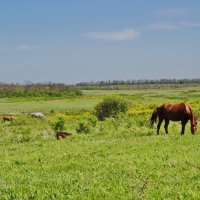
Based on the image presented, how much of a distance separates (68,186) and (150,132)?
1595 cm

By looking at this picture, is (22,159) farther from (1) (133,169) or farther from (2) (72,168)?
(1) (133,169)

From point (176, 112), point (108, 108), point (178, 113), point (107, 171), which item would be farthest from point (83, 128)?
point (108, 108)

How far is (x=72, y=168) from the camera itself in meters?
13.8

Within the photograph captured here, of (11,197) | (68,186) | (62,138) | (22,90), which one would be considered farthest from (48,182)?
(22,90)

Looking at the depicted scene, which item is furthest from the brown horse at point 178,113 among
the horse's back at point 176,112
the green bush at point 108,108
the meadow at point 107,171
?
the green bush at point 108,108

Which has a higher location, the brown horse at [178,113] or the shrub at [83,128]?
the brown horse at [178,113]

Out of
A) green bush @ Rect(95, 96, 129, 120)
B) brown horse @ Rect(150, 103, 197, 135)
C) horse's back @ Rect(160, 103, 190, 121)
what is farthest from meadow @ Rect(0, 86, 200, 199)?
green bush @ Rect(95, 96, 129, 120)

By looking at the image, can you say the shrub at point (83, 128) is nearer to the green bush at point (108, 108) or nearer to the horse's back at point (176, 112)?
the horse's back at point (176, 112)

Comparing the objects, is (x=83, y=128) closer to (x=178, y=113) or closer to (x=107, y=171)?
(x=178, y=113)

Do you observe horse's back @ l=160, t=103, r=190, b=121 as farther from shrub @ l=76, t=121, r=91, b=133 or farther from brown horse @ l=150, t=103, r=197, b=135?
shrub @ l=76, t=121, r=91, b=133

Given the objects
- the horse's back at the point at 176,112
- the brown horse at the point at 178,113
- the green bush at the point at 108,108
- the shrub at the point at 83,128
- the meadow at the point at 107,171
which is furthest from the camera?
the green bush at the point at 108,108

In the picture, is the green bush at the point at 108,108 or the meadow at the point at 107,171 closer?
the meadow at the point at 107,171

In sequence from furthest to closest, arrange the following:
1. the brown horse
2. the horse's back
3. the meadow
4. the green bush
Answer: the green bush
the horse's back
the brown horse
the meadow

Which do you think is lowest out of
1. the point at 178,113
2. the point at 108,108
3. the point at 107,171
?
the point at 108,108
